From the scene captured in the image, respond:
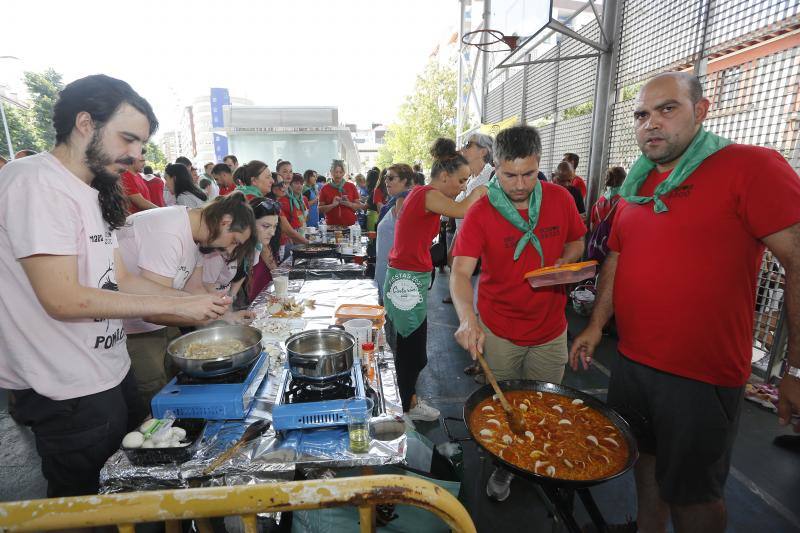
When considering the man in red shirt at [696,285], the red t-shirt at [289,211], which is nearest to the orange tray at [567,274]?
the man in red shirt at [696,285]

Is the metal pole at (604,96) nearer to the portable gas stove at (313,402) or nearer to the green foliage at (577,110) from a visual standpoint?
the green foliage at (577,110)

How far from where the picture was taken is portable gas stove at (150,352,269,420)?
1545mm

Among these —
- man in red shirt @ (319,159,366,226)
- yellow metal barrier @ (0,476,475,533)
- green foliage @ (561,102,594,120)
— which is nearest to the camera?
yellow metal barrier @ (0,476,475,533)

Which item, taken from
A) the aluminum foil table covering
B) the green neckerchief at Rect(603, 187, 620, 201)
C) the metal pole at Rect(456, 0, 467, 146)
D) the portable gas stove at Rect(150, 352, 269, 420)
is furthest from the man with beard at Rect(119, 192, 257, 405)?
the metal pole at Rect(456, 0, 467, 146)

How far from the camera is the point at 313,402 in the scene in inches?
61.9

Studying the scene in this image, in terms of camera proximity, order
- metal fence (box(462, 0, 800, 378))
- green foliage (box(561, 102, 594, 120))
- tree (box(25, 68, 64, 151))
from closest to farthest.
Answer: metal fence (box(462, 0, 800, 378))
green foliage (box(561, 102, 594, 120))
tree (box(25, 68, 64, 151))

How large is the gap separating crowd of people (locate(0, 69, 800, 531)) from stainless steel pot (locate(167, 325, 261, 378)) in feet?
0.54

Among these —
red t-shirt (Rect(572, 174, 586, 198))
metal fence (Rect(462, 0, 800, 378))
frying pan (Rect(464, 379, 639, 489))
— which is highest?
metal fence (Rect(462, 0, 800, 378))

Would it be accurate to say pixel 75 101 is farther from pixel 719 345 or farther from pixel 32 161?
pixel 719 345

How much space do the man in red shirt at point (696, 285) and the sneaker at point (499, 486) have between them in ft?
3.15

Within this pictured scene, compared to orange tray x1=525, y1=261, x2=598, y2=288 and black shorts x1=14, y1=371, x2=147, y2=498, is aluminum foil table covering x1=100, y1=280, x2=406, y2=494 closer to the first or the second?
black shorts x1=14, y1=371, x2=147, y2=498

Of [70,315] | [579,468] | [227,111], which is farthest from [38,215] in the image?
[227,111]

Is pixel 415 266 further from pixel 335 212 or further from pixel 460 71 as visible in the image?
pixel 460 71

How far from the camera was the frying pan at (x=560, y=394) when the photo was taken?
1.25 metres
